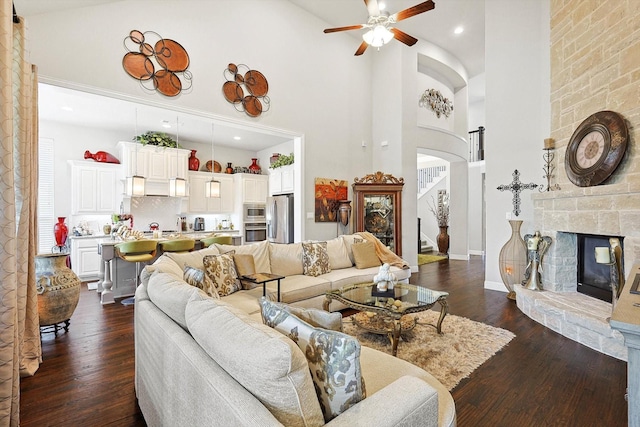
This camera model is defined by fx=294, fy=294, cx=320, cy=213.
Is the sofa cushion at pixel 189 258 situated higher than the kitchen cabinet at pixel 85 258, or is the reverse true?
the sofa cushion at pixel 189 258

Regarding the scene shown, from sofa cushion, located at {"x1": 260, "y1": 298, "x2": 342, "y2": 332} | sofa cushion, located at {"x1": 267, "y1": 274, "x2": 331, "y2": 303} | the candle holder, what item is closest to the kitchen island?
sofa cushion, located at {"x1": 267, "y1": 274, "x2": 331, "y2": 303}

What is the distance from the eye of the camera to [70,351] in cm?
272

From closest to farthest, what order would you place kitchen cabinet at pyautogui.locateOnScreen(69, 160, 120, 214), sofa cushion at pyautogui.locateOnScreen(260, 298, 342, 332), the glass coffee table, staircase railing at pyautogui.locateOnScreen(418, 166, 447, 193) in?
sofa cushion at pyautogui.locateOnScreen(260, 298, 342, 332) < the glass coffee table < kitchen cabinet at pyautogui.locateOnScreen(69, 160, 120, 214) < staircase railing at pyautogui.locateOnScreen(418, 166, 447, 193)

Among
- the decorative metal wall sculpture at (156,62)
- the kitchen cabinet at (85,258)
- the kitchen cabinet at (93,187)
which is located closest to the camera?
the decorative metal wall sculpture at (156,62)

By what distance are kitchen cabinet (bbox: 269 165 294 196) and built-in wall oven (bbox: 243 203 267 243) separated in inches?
25.6

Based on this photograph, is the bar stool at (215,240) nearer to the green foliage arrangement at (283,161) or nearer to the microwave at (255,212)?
the green foliage arrangement at (283,161)

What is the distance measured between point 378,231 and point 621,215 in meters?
3.61

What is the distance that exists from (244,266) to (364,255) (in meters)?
1.91

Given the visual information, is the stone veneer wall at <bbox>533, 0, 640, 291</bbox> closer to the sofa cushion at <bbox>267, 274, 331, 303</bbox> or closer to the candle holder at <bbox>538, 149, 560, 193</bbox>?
the candle holder at <bbox>538, 149, 560, 193</bbox>

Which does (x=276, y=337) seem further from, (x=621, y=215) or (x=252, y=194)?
(x=252, y=194)

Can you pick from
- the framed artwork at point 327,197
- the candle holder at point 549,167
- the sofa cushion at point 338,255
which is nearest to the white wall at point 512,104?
the candle holder at point 549,167

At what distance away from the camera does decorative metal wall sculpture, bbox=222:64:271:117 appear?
14.7 ft

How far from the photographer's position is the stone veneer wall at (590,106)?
2.86 meters

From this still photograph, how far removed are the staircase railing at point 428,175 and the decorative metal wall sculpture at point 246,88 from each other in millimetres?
6895
